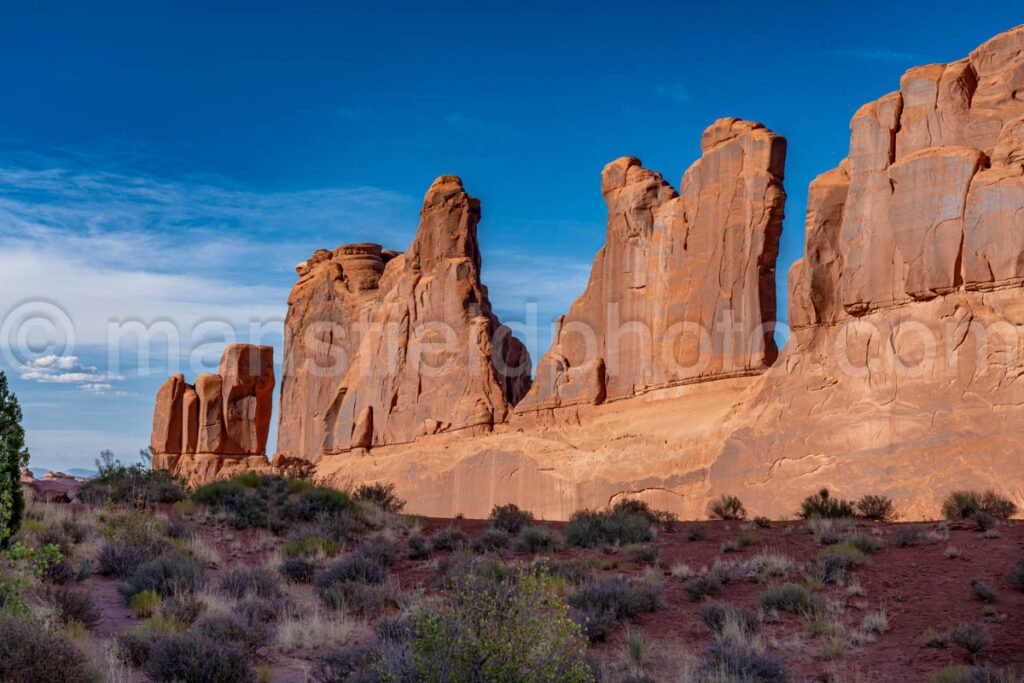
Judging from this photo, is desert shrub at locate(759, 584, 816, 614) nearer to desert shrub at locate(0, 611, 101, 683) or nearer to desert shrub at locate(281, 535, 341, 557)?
desert shrub at locate(281, 535, 341, 557)

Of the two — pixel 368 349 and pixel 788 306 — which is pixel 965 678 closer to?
pixel 788 306

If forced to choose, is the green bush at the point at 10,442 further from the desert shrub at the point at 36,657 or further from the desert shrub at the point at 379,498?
the desert shrub at the point at 379,498

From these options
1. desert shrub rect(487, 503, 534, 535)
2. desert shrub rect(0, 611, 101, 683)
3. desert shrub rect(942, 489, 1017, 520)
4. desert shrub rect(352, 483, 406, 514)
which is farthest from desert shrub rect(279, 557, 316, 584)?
desert shrub rect(942, 489, 1017, 520)

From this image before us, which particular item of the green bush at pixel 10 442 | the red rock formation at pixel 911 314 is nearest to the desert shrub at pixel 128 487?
the green bush at pixel 10 442

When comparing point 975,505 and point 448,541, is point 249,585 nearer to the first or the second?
point 448,541

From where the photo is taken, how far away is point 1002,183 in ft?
74.8

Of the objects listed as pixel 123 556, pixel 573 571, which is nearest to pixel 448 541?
pixel 573 571

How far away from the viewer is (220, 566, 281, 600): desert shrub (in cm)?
1195

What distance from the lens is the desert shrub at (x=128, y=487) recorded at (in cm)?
2072

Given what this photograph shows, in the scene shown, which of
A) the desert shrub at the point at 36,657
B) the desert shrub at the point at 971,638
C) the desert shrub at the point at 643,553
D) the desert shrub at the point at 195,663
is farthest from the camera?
the desert shrub at the point at 643,553

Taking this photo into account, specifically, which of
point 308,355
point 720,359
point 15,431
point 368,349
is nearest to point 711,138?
point 720,359

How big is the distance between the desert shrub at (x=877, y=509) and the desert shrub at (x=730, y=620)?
1107cm

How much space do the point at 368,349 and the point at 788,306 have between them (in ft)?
93.9

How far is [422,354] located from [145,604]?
35.9m
